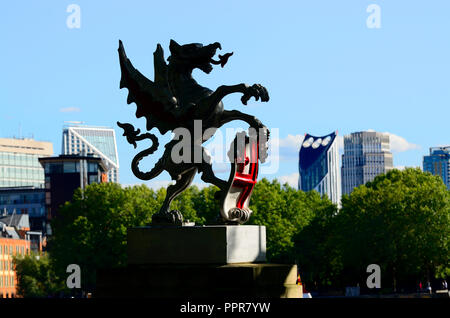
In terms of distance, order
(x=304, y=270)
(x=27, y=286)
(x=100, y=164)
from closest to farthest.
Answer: (x=304, y=270) < (x=27, y=286) < (x=100, y=164)

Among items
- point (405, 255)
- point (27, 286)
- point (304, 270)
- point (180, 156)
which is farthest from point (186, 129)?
point (27, 286)

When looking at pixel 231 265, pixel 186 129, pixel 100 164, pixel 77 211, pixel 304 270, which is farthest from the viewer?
pixel 100 164

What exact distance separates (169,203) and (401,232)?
6227 cm

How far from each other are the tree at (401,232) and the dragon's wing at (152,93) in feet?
198

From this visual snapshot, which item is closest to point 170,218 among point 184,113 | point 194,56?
point 184,113

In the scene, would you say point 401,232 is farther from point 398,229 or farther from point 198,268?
point 198,268

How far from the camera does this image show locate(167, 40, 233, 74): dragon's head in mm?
25344

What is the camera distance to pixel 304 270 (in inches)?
3979

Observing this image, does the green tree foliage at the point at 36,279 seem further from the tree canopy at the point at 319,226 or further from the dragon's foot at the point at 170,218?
the dragon's foot at the point at 170,218

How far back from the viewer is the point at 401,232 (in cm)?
8494

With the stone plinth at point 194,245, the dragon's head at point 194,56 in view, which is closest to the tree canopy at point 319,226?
the dragon's head at point 194,56
